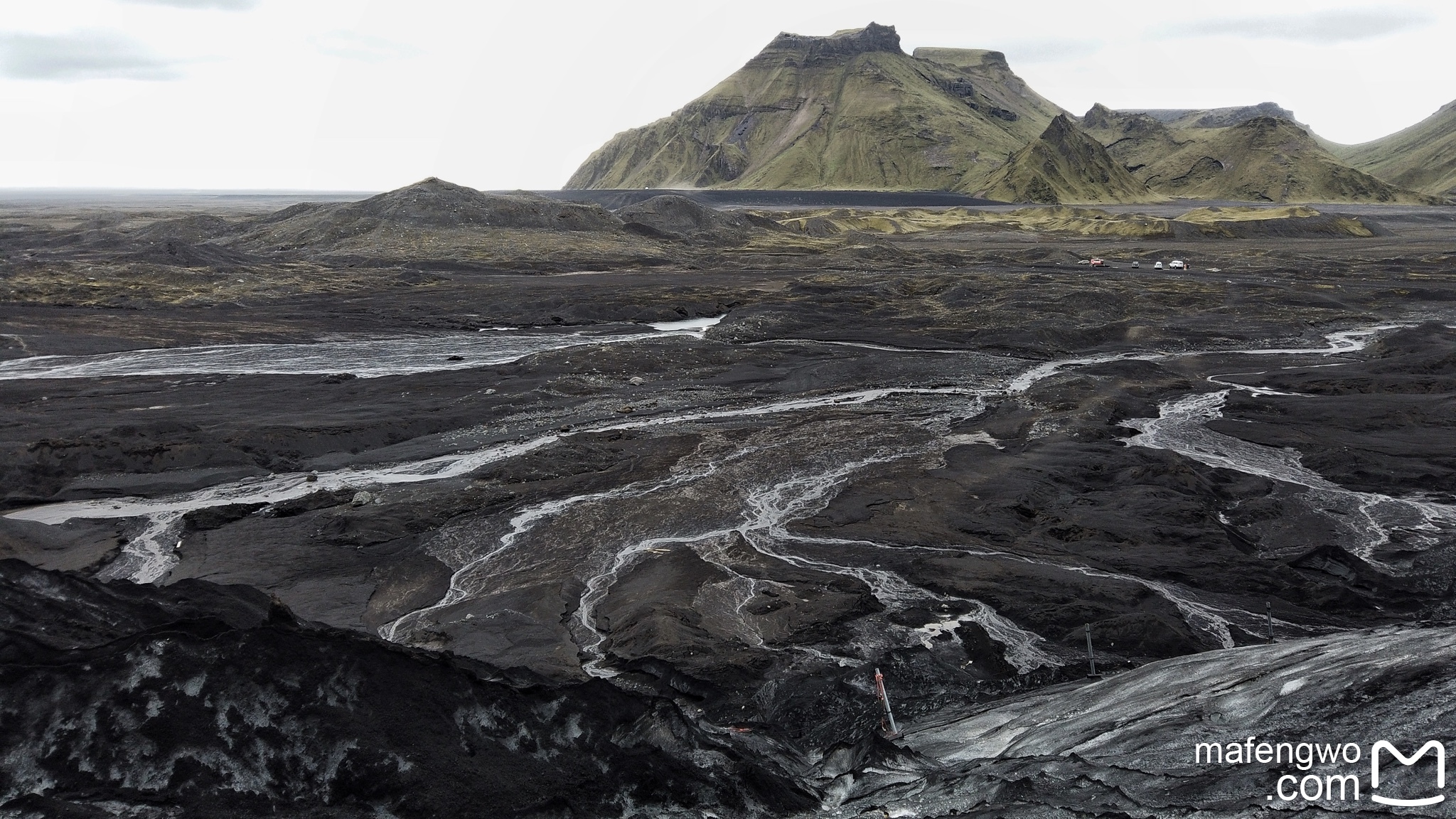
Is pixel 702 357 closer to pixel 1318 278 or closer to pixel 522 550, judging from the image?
pixel 522 550

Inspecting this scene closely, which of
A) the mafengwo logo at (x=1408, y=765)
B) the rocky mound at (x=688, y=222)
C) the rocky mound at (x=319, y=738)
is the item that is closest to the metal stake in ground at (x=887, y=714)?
the rocky mound at (x=319, y=738)

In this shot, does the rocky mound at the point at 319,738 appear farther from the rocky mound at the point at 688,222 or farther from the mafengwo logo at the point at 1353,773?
the rocky mound at the point at 688,222

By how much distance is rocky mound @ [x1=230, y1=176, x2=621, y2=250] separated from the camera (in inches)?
4744

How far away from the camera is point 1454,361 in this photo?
46281 mm

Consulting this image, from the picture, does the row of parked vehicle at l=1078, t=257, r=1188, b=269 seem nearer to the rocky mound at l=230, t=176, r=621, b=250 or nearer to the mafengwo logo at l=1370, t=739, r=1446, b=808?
the rocky mound at l=230, t=176, r=621, b=250

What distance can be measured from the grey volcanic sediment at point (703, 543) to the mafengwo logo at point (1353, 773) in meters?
0.47

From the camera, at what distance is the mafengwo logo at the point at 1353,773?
35.2 ft

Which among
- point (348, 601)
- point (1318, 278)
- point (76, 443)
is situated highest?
point (1318, 278)

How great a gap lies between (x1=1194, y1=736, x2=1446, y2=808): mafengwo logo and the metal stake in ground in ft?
20.2

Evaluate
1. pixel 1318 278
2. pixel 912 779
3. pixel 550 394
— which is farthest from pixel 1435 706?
pixel 1318 278

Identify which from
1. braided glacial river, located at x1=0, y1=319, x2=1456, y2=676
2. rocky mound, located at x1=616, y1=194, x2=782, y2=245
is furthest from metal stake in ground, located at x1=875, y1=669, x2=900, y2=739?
rocky mound, located at x1=616, y1=194, x2=782, y2=245

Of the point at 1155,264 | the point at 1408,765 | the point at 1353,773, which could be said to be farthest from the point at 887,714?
the point at 1155,264

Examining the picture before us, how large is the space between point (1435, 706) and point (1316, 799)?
2.29 meters

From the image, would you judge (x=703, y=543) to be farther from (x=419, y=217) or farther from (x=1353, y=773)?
(x=419, y=217)
